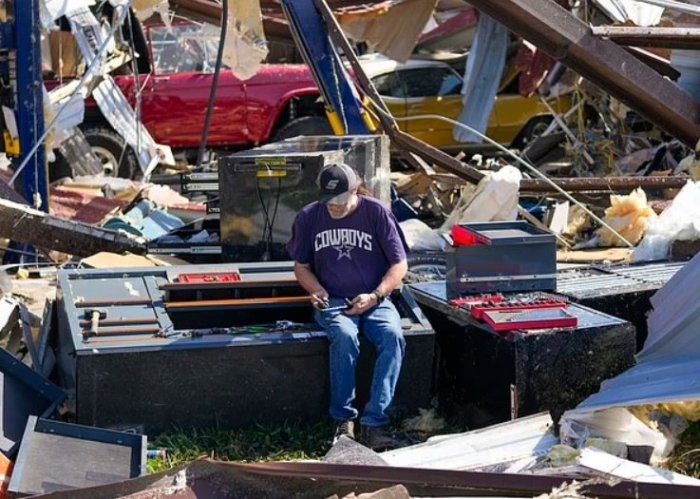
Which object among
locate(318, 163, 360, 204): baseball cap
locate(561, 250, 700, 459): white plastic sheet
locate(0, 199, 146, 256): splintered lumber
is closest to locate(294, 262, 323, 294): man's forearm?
locate(318, 163, 360, 204): baseball cap

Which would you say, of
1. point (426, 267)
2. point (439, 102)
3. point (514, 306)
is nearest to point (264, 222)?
point (426, 267)

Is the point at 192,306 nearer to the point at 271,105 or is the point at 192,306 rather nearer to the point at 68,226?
the point at 68,226

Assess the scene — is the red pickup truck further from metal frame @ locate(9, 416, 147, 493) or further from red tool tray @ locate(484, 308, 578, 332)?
metal frame @ locate(9, 416, 147, 493)

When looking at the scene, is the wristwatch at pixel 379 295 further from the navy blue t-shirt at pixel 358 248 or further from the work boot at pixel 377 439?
the work boot at pixel 377 439

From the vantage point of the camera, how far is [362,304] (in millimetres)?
6633

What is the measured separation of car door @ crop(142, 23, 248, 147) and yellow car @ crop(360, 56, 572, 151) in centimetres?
187

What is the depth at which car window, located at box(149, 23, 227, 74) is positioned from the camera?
52.6ft

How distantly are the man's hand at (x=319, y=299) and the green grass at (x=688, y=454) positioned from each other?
1.95 metres

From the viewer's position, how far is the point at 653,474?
16.6 feet

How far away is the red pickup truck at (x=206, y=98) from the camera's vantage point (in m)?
15.8

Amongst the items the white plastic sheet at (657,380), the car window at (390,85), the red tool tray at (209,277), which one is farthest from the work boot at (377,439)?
the car window at (390,85)

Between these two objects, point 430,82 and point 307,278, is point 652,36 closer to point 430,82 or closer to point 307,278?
point 307,278

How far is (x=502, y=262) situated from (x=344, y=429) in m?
1.30

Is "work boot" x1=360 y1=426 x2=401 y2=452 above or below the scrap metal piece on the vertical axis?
below
